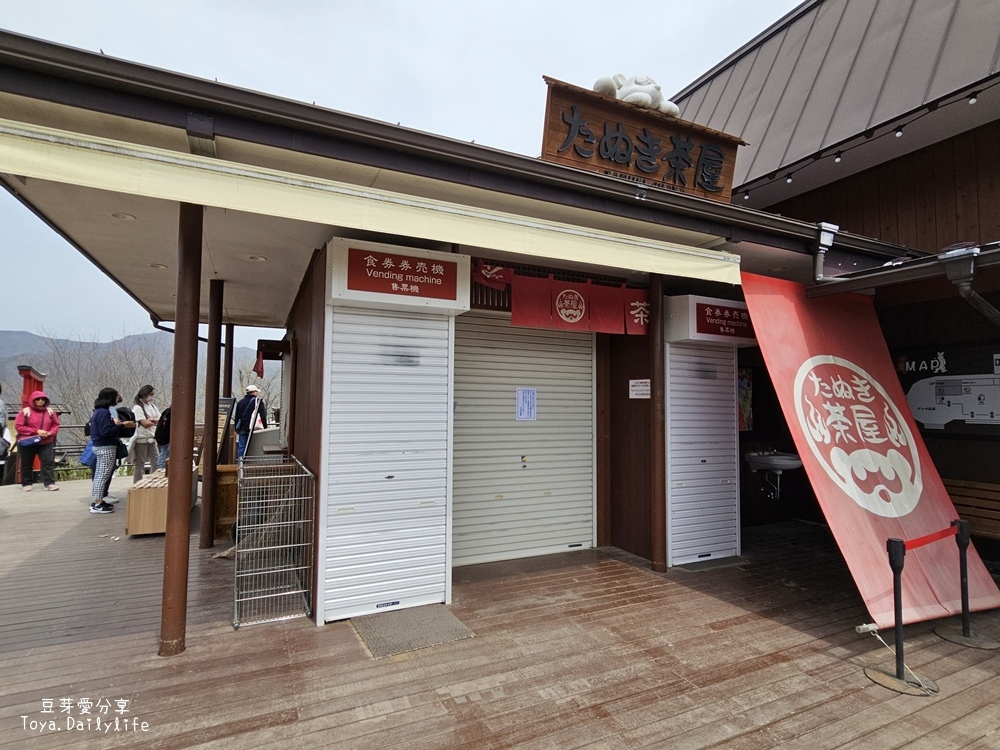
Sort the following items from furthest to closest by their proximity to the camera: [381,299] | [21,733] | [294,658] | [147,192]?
[381,299] → [294,658] → [147,192] → [21,733]

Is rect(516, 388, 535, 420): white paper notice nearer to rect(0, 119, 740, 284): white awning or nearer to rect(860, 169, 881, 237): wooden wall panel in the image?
rect(0, 119, 740, 284): white awning

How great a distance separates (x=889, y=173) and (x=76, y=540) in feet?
35.0

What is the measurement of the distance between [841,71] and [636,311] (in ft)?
13.9

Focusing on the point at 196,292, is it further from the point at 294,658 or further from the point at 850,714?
the point at 850,714

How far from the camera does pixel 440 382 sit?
440 cm

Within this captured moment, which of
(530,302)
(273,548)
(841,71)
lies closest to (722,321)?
(530,302)

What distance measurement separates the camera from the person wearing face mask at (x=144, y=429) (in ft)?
25.7

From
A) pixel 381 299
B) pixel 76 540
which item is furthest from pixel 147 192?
pixel 76 540

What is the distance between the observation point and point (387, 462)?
4160 mm

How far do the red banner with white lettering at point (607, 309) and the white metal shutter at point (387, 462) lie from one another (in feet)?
5.72

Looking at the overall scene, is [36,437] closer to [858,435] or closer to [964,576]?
[858,435]

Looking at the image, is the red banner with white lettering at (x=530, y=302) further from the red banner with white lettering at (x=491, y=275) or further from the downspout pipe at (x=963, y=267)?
the downspout pipe at (x=963, y=267)

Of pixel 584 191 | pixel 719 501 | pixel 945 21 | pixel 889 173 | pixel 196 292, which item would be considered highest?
pixel 945 21

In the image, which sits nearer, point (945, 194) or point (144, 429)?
point (945, 194)
